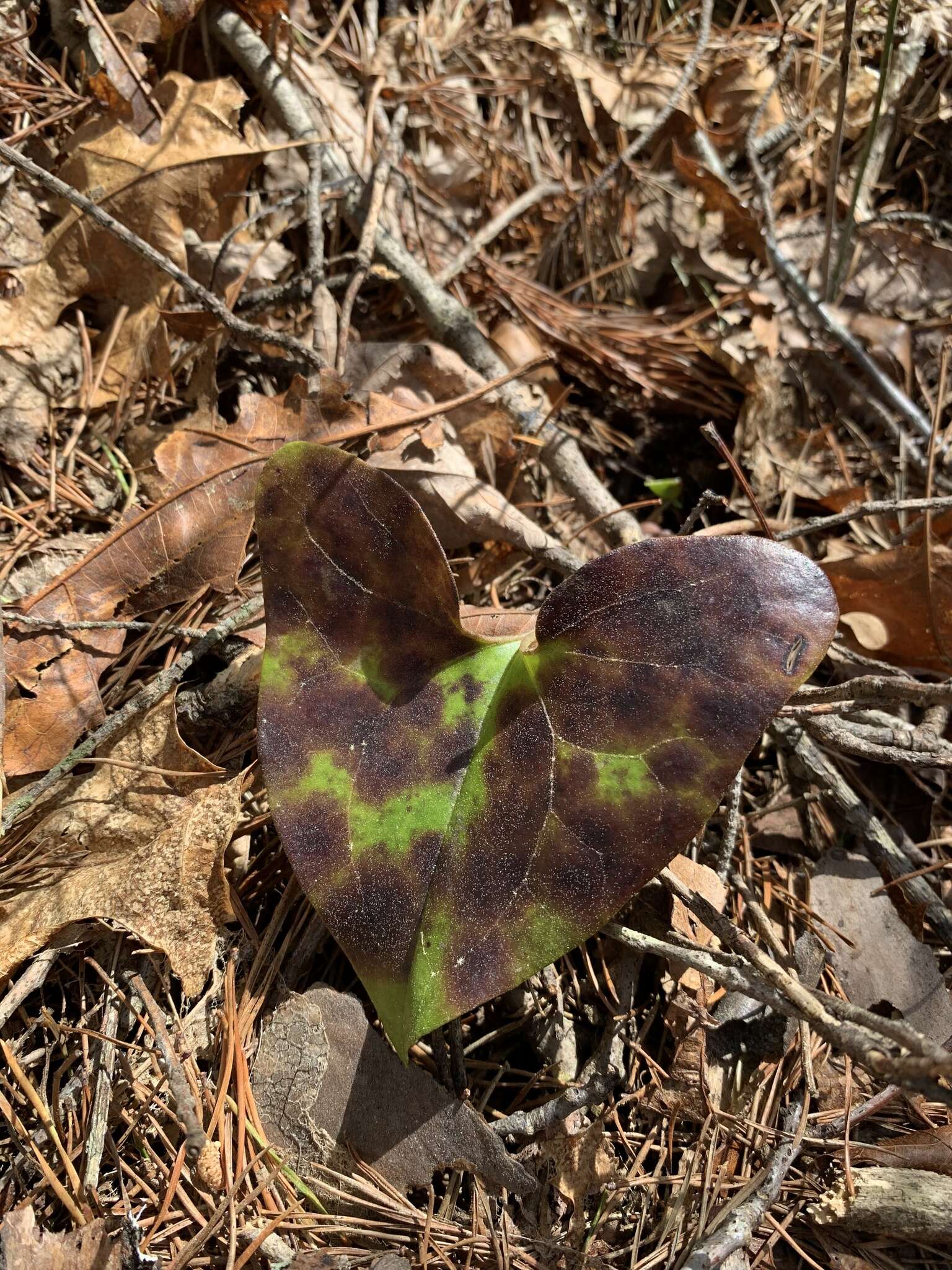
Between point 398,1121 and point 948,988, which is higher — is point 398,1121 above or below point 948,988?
above

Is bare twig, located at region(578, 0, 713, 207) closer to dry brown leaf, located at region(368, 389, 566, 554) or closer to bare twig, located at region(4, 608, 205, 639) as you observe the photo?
dry brown leaf, located at region(368, 389, 566, 554)

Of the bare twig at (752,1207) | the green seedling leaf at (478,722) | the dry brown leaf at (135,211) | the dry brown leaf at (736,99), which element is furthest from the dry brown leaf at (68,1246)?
the dry brown leaf at (736,99)

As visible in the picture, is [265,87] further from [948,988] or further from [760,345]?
[948,988]

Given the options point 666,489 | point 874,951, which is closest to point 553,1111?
point 874,951

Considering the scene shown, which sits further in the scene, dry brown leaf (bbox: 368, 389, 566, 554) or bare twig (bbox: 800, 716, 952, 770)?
dry brown leaf (bbox: 368, 389, 566, 554)

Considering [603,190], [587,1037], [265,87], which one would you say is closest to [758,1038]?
[587,1037]

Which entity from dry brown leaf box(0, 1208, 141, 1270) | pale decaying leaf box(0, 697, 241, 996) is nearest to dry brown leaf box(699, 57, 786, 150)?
pale decaying leaf box(0, 697, 241, 996)

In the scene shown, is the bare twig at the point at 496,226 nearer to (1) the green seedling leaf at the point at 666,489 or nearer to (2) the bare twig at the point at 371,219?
(2) the bare twig at the point at 371,219

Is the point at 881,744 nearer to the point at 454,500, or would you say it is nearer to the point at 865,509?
the point at 865,509
